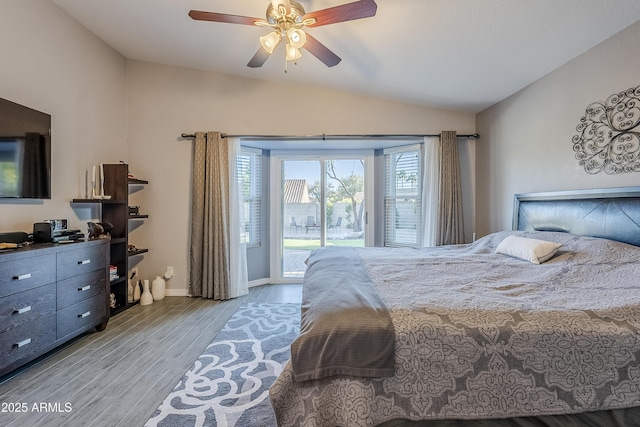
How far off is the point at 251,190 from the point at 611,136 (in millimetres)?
3951

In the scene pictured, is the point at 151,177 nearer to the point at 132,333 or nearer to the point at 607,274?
the point at 132,333

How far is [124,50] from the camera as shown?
12.0ft

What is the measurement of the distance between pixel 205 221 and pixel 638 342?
3806mm

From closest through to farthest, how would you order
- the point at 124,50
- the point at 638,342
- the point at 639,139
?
the point at 638,342, the point at 639,139, the point at 124,50

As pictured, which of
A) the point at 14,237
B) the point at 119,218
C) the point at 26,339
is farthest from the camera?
the point at 119,218

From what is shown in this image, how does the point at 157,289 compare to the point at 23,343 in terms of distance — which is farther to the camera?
the point at 157,289

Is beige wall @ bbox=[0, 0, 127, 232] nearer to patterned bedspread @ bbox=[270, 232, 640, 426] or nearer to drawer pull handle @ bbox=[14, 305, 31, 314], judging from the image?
drawer pull handle @ bbox=[14, 305, 31, 314]

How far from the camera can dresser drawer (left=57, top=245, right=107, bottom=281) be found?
2387 mm

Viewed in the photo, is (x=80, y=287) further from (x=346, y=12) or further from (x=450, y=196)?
(x=450, y=196)

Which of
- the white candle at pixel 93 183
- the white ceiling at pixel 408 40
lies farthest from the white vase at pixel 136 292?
the white ceiling at pixel 408 40

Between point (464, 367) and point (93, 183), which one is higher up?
point (93, 183)

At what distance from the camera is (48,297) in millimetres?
2248

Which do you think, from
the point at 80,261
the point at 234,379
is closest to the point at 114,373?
the point at 234,379

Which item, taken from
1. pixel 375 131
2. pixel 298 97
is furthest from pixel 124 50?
pixel 375 131
